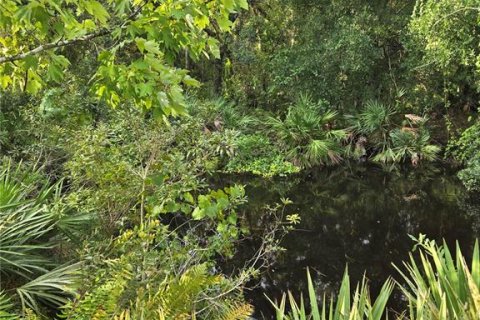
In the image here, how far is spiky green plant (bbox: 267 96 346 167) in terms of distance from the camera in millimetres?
14477

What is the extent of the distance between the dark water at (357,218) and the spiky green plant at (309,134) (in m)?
0.50

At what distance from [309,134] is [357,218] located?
560 centimetres

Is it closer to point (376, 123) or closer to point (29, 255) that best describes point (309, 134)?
point (376, 123)

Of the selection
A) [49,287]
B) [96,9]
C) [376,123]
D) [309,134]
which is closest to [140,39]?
[96,9]

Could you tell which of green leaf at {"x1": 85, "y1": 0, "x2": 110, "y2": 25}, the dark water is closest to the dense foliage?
green leaf at {"x1": 85, "y1": 0, "x2": 110, "y2": 25}

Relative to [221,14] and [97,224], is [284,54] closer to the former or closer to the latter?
[97,224]

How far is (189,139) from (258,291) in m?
2.50

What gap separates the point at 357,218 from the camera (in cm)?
970

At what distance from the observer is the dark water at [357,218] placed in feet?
22.6

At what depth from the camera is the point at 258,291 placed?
20.7 ft

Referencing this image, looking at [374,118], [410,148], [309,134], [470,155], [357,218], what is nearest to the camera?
[357,218]

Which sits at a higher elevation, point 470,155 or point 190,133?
point 190,133

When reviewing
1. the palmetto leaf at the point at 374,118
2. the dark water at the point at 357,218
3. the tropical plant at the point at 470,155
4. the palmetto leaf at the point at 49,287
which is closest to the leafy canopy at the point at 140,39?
the palmetto leaf at the point at 49,287

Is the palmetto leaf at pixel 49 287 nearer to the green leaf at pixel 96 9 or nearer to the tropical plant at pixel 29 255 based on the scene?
the tropical plant at pixel 29 255
